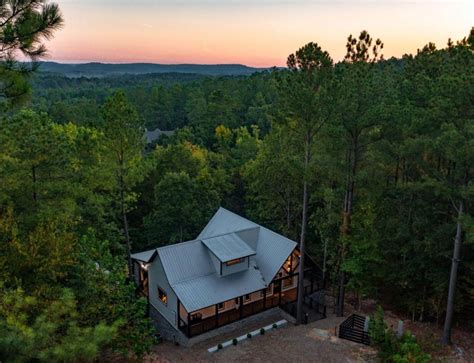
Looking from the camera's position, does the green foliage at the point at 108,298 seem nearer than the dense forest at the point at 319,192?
No

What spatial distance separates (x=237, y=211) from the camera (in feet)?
113

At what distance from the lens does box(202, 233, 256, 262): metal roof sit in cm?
1960

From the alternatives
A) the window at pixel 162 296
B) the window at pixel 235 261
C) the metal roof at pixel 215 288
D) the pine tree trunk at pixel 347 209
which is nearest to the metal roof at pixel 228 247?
the window at pixel 235 261

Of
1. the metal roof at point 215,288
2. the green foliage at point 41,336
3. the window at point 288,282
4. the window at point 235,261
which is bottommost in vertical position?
the window at point 288,282

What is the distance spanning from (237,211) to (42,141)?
68.1 ft

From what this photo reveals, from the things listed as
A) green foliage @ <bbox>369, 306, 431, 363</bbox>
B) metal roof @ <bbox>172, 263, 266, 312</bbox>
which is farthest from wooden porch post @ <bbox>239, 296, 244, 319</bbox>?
green foliage @ <bbox>369, 306, 431, 363</bbox>

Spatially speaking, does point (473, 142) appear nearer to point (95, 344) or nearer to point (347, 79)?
point (347, 79)

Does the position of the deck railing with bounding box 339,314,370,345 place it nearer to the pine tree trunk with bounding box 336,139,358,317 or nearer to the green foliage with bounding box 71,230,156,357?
the pine tree trunk with bounding box 336,139,358,317

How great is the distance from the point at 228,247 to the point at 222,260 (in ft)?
4.20

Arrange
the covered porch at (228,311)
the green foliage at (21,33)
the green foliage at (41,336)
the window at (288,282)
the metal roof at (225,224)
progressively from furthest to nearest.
A: the metal roof at (225,224), the window at (288,282), the covered porch at (228,311), the green foliage at (41,336), the green foliage at (21,33)

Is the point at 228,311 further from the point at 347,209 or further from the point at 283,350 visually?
the point at 347,209

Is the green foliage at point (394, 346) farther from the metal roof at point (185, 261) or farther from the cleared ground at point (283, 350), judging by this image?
the metal roof at point (185, 261)

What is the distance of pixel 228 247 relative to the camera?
2030 cm

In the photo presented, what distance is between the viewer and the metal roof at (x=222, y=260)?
18766mm
